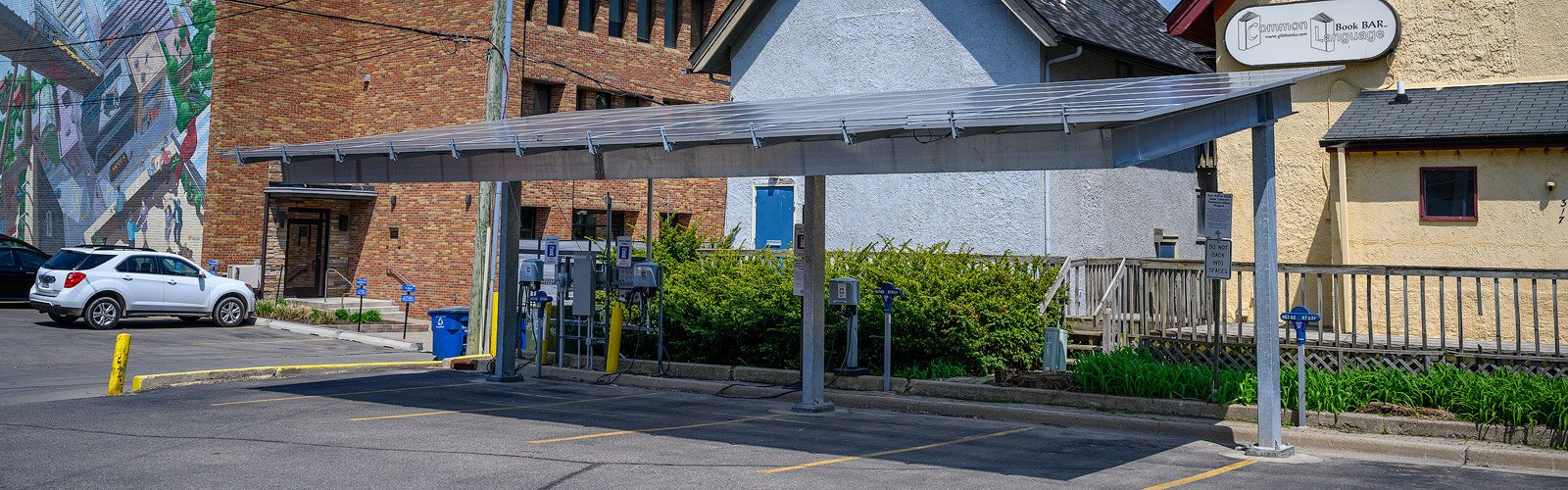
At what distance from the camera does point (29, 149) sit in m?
37.6

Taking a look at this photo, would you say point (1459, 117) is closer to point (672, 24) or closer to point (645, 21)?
point (645, 21)

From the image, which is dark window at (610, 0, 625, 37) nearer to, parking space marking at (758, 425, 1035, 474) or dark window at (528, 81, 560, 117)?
dark window at (528, 81, 560, 117)

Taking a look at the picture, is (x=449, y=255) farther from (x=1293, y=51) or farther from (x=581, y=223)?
(x=1293, y=51)

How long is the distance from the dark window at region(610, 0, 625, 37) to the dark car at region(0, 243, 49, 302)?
1448 centimetres

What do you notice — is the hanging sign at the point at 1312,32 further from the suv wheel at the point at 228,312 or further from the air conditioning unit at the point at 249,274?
the air conditioning unit at the point at 249,274

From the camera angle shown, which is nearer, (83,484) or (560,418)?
(83,484)

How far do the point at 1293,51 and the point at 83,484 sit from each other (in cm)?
1607

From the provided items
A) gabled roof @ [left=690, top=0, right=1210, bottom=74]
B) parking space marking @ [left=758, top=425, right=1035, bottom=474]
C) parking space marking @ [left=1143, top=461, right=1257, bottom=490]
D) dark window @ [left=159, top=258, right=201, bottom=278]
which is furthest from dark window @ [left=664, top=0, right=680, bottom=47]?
parking space marking @ [left=1143, top=461, right=1257, bottom=490]

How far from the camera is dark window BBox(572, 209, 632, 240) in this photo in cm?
3234

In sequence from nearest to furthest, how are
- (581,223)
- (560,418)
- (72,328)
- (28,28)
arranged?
(560,418), (72,328), (581,223), (28,28)

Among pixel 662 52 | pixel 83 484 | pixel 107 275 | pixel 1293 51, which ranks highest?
pixel 662 52

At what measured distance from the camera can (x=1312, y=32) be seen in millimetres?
18406

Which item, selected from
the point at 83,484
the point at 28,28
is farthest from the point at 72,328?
Result: the point at 83,484

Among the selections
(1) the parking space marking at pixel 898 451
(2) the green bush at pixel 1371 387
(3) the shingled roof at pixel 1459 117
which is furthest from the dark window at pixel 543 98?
(1) the parking space marking at pixel 898 451
